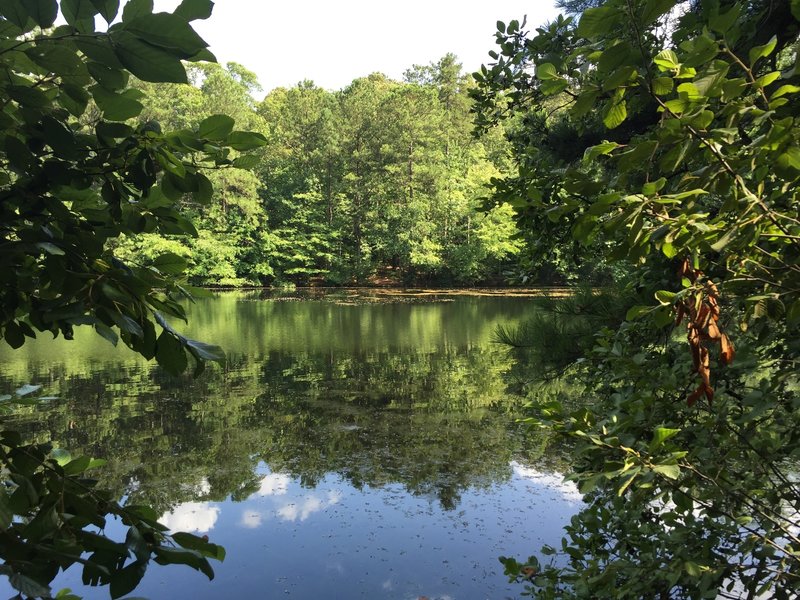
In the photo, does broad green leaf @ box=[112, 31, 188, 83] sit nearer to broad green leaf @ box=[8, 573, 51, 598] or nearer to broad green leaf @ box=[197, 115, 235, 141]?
broad green leaf @ box=[197, 115, 235, 141]

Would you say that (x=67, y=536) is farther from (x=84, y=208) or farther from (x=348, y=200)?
(x=348, y=200)

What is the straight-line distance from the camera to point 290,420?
6.80m

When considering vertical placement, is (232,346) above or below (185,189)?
below

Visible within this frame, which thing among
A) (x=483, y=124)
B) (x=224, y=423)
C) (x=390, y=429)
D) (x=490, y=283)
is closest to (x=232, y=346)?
(x=224, y=423)

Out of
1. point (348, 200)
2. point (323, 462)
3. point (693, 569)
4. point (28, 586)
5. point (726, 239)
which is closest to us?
point (28, 586)

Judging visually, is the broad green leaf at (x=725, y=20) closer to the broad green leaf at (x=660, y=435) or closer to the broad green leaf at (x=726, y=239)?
the broad green leaf at (x=726, y=239)

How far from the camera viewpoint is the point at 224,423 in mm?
6605

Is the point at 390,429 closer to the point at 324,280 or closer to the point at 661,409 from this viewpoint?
the point at 661,409

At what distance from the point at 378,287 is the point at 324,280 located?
10.8 ft

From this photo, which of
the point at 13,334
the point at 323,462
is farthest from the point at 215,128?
the point at 323,462

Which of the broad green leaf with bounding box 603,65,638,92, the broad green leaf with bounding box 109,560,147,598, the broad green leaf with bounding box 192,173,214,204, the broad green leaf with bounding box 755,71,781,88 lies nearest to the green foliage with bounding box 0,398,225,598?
the broad green leaf with bounding box 109,560,147,598

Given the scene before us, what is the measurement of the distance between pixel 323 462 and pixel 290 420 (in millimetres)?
1338

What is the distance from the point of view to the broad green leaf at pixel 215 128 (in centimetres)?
70

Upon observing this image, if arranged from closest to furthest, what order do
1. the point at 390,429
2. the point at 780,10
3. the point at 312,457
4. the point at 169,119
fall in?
the point at 780,10
the point at 312,457
the point at 390,429
the point at 169,119
